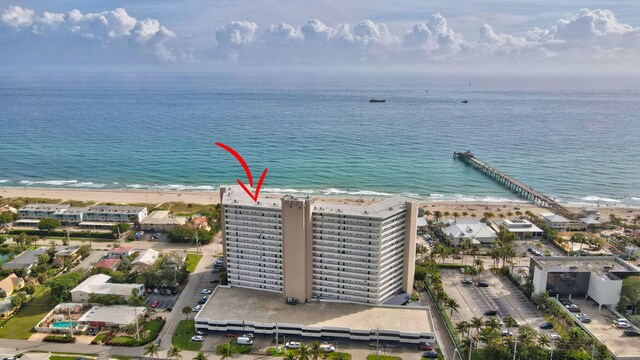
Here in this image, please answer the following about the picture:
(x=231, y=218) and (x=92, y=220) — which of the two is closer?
(x=231, y=218)

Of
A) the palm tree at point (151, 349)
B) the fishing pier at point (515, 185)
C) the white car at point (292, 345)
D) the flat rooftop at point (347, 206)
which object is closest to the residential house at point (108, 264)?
the flat rooftop at point (347, 206)

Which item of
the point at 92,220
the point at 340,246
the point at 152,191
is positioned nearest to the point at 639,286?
the point at 340,246

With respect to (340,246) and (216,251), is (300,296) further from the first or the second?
(216,251)

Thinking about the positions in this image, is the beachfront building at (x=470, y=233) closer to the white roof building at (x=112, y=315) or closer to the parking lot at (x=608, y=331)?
the parking lot at (x=608, y=331)

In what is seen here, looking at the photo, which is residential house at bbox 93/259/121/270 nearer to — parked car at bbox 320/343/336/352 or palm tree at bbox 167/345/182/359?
palm tree at bbox 167/345/182/359

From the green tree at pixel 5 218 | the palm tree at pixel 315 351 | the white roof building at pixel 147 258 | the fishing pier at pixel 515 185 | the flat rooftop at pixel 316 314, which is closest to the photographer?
the palm tree at pixel 315 351

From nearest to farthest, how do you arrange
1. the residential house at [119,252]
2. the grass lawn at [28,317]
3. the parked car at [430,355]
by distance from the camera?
the parked car at [430,355]
the grass lawn at [28,317]
the residential house at [119,252]

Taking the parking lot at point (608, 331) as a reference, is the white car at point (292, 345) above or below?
below

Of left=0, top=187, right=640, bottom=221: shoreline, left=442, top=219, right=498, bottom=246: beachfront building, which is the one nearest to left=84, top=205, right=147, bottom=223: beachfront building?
left=0, top=187, right=640, bottom=221: shoreline
